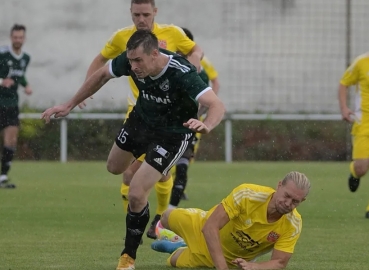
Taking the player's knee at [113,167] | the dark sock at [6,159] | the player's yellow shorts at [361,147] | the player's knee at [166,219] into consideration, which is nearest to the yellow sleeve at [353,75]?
the player's yellow shorts at [361,147]

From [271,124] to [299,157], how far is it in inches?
45.2

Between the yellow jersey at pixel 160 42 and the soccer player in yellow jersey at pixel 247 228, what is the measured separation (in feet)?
8.38

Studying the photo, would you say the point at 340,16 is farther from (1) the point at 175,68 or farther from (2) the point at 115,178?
(1) the point at 175,68

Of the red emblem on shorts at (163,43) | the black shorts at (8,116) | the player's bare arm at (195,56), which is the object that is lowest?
the black shorts at (8,116)

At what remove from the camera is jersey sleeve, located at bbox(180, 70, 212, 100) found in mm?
7898

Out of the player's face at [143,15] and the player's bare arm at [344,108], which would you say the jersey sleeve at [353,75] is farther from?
the player's face at [143,15]

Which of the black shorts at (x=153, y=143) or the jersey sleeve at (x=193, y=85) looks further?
the black shorts at (x=153, y=143)

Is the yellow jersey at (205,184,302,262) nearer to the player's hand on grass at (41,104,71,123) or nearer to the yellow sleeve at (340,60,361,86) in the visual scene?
the player's hand on grass at (41,104,71,123)

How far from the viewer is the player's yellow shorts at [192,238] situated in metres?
8.21

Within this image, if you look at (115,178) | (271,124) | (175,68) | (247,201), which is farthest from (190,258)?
(271,124)

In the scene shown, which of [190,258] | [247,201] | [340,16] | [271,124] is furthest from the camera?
[340,16]

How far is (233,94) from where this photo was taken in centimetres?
2580

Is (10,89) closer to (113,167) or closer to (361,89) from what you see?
(361,89)

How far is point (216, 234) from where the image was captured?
7.56m
